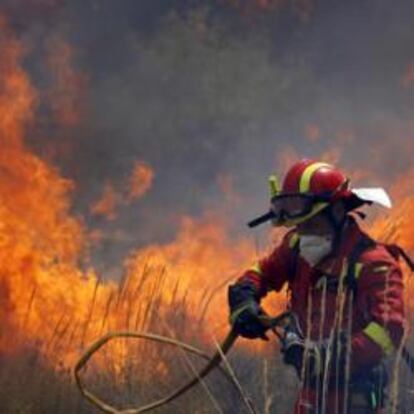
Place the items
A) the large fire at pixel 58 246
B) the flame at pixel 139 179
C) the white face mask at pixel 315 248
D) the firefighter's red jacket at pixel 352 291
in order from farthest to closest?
the flame at pixel 139 179 → the large fire at pixel 58 246 → the white face mask at pixel 315 248 → the firefighter's red jacket at pixel 352 291

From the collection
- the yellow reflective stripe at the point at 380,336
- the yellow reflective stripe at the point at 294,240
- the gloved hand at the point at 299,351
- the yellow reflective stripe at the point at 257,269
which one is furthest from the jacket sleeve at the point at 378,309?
the yellow reflective stripe at the point at 257,269

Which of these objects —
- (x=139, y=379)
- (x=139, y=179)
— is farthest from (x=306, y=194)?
(x=139, y=179)

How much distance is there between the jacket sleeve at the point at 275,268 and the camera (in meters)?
4.27

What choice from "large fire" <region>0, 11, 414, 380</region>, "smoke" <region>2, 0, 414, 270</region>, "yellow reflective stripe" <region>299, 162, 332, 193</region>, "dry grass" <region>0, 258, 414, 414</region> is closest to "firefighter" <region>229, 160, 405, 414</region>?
"yellow reflective stripe" <region>299, 162, 332, 193</region>

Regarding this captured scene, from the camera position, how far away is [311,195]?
412 centimetres

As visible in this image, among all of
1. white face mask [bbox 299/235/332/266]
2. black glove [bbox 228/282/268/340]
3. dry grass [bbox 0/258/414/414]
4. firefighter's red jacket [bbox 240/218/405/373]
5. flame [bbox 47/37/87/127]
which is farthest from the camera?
flame [bbox 47/37/87/127]

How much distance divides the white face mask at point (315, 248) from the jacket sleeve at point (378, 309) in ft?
0.79

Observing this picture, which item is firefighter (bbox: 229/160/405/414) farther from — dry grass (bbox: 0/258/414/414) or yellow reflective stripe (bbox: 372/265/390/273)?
dry grass (bbox: 0/258/414/414)

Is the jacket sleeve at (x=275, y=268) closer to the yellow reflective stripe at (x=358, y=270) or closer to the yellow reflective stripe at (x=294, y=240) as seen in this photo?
the yellow reflective stripe at (x=294, y=240)

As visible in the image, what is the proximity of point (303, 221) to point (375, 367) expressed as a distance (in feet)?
2.55

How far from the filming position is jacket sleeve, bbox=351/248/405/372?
11.9 ft

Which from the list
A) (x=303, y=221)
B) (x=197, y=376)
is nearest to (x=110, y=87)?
(x=303, y=221)

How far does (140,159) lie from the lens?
1202 cm

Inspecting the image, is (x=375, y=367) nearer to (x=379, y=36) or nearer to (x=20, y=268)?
(x=20, y=268)
